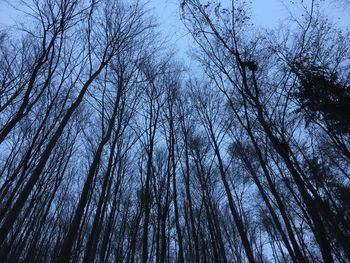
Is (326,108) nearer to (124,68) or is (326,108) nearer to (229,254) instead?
(124,68)

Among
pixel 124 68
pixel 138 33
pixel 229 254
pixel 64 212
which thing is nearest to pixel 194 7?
pixel 138 33

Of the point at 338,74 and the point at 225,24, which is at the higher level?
the point at 338,74

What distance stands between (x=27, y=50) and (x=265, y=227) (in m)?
20.6

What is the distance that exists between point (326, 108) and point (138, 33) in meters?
7.89

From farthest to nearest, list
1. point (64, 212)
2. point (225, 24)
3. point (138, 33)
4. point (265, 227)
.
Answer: point (265, 227) → point (64, 212) → point (138, 33) → point (225, 24)

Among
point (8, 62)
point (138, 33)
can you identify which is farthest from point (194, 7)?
point (8, 62)

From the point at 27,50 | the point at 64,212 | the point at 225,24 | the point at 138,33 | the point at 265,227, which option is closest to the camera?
the point at 225,24

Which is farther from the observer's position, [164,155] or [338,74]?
[164,155]

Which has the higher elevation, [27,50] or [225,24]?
[27,50]

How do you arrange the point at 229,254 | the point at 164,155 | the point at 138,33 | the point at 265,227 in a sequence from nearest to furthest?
the point at 138,33, the point at 164,155, the point at 265,227, the point at 229,254

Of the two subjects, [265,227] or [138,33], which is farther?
[265,227]

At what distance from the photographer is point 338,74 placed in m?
8.76

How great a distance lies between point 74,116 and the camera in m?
11.0

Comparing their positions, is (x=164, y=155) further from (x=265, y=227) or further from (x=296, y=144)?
(x=265, y=227)
